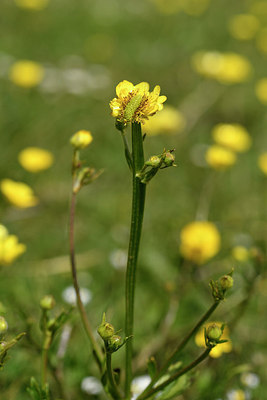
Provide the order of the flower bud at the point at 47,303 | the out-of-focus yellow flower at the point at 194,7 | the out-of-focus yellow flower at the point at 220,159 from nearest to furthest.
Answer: the flower bud at the point at 47,303 < the out-of-focus yellow flower at the point at 220,159 < the out-of-focus yellow flower at the point at 194,7

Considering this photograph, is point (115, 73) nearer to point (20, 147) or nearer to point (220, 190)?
point (20, 147)

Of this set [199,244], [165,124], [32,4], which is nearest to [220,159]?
[199,244]

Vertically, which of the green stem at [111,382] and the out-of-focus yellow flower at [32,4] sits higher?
the out-of-focus yellow flower at [32,4]

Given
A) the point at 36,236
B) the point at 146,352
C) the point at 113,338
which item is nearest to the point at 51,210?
the point at 36,236

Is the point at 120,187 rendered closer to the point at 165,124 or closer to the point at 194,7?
the point at 165,124

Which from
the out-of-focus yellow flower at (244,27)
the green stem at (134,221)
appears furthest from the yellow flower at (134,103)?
the out-of-focus yellow flower at (244,27)

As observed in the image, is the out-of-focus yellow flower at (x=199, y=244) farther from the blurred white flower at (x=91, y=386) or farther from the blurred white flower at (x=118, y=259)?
the blurred white flower at (x=91, y=386)
